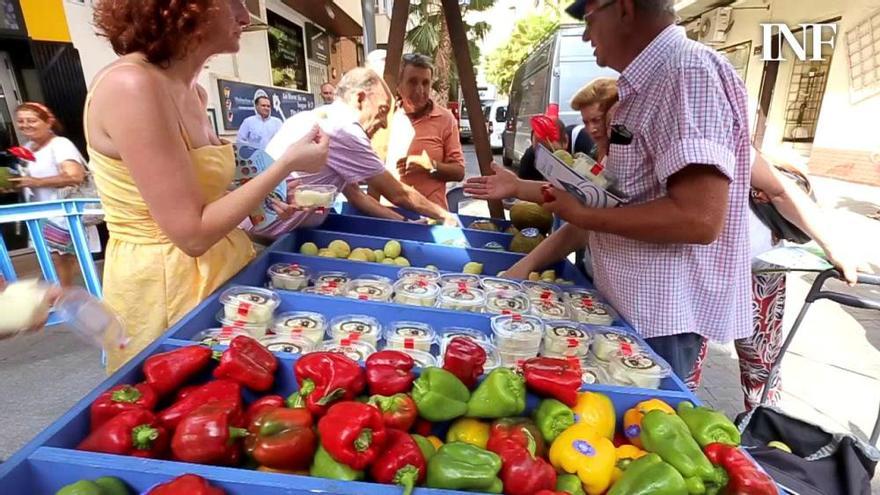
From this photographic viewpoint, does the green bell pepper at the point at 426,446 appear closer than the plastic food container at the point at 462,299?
Yes

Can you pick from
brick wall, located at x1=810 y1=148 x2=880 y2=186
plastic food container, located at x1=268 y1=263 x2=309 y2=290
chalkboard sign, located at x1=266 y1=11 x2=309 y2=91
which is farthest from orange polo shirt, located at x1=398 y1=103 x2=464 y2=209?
chalkboard sign, located at x1=266 y1=11 x2=309 y2=91

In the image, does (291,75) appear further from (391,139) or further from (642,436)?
(642,436)

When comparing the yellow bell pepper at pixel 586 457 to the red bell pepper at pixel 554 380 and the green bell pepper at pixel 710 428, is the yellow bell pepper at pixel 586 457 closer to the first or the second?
the red bell pepper at pixel 554 380

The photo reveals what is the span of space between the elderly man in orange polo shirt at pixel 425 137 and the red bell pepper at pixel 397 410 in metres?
2.93

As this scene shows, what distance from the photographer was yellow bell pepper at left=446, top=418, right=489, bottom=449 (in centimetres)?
114

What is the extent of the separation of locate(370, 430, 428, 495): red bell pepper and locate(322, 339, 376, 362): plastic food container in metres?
0.44

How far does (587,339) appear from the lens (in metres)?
1.62

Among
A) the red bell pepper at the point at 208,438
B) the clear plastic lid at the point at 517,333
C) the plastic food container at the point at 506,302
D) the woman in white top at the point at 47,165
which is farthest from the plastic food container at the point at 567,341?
the woman in white top at the point at 47,165

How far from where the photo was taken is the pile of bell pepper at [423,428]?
0.99m

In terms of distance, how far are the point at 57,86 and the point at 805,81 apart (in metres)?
15.3

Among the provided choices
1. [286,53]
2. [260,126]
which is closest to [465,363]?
[260,126]

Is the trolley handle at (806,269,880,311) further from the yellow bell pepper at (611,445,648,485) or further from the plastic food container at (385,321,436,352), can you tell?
the plastic food container at (385,321,436,352)

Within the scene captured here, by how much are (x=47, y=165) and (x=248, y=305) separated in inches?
169

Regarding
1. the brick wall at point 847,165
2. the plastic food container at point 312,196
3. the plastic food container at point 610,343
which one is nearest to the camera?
the plastic food container at point 610,343
